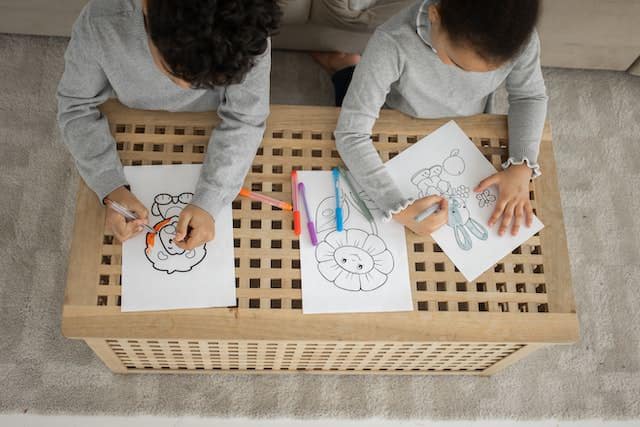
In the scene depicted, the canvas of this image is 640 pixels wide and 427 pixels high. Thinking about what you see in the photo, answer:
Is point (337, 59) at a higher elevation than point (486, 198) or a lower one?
higher

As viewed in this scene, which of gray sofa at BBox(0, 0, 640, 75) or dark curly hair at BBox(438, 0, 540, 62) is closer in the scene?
dark curly hair at BBox(438, 0, 540, 62)

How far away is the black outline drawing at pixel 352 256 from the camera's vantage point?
0.86 m

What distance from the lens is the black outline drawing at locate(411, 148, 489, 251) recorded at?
0.90 metres

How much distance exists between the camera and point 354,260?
872 mm

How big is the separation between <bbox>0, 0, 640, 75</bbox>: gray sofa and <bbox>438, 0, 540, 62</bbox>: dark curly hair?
0.49 m

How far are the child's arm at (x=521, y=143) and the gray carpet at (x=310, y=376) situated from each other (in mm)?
502

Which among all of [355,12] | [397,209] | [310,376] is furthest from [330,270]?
[355,12]

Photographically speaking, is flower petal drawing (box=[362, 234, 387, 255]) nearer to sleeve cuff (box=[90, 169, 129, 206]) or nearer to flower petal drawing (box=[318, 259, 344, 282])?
flower petal drawing (box=[318, 259, 344, 282])

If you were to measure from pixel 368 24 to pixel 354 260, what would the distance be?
0.64 metres

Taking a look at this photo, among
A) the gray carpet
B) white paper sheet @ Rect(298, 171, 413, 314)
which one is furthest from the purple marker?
the gray carpet

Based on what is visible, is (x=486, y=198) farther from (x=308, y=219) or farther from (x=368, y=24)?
(x=368, y=24)

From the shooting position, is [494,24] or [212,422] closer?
[494,24]

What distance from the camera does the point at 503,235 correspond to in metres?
0.91

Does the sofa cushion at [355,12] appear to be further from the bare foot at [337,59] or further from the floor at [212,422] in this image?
the floor at [212,422]
